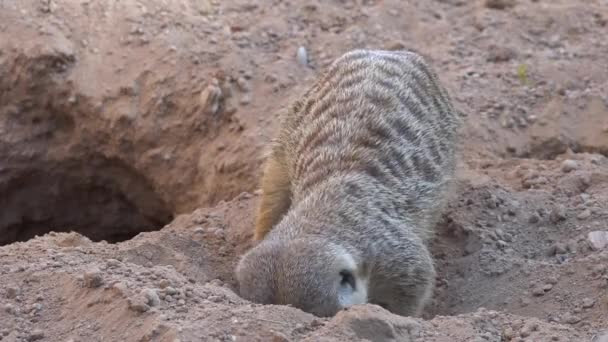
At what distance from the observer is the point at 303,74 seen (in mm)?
4961

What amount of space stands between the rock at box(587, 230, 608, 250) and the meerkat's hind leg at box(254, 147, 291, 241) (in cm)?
122

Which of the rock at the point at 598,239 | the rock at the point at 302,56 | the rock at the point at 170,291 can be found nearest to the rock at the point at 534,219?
the rock at the point at 598,239

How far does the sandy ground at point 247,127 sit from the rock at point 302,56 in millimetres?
27

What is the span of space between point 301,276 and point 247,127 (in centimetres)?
203

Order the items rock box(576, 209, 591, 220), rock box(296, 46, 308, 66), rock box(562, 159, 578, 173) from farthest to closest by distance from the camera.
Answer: rock box(296, 46, 308, 66) < rock box(562, 159, 578, 173) < rock box(576, 209, 591, 220)

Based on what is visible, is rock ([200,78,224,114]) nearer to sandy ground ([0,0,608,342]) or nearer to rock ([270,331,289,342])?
sandy ground ([0,0,608,342])

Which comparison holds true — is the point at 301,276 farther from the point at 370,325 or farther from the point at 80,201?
the point at 80,201

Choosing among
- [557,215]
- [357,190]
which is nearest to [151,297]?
[357,190]

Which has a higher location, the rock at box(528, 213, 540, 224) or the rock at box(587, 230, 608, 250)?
the rock at box(587, 230, 608, 250)

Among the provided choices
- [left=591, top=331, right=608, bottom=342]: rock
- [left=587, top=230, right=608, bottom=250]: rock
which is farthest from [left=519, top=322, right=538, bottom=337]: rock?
[left=587, top=230, right=608, bottom=250]: rock

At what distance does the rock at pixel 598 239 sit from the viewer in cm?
350

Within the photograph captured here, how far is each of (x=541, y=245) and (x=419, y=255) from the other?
0.69m

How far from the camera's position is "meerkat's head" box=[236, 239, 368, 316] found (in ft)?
9.01

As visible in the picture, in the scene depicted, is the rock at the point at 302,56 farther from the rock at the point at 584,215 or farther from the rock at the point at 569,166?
the rock at the point at 584,215
